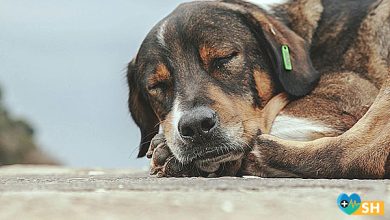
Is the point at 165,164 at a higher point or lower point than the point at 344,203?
lower

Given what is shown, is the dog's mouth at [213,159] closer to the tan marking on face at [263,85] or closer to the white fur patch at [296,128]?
the white fur patch at [296,128]

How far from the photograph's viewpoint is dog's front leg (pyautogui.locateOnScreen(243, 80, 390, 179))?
347cm

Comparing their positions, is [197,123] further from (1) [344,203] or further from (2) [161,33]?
(1) [344,203]

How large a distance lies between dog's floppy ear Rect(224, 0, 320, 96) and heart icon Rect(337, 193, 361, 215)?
2176 mm

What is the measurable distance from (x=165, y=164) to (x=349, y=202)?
5.83 feet

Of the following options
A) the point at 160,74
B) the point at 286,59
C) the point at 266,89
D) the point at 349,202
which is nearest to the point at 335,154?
the point at 266,89

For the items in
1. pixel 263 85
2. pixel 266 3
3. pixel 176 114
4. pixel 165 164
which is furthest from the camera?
pixel 266 3

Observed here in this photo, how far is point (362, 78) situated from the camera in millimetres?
4578

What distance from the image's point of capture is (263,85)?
14.8 feet

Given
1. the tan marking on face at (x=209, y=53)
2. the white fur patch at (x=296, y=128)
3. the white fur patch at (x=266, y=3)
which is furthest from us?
the white fur patch at (x=266, y=3)

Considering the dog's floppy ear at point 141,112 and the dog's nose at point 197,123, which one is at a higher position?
the dog's nose at point 197,123

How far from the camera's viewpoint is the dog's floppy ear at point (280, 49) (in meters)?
4.52

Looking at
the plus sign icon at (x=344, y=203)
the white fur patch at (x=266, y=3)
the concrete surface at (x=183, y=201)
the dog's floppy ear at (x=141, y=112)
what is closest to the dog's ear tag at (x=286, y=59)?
the white fur patch at (x=266, y=3)

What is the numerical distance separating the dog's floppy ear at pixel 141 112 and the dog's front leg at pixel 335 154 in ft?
4.98
